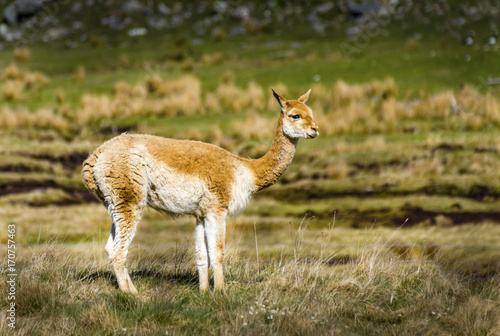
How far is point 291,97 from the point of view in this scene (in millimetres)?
19109

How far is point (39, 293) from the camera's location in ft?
19.5

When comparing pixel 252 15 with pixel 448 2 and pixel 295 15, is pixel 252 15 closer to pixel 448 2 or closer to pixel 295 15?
pixel 295 15

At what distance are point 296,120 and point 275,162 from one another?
50cm

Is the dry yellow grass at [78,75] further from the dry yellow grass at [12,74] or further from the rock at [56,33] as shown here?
the rock at [56,33]

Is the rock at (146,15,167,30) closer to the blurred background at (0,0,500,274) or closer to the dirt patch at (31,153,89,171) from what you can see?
the blurred background at (0,0,500,274)

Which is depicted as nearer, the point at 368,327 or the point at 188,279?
the point at 368,327

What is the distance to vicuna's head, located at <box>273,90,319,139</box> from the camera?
6.34 metres

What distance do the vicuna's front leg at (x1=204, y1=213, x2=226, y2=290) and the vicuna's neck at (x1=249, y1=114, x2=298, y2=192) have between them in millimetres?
599

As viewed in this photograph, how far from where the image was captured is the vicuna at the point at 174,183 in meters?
6.09

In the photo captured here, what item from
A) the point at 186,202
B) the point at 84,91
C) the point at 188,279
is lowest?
the point at 84,91

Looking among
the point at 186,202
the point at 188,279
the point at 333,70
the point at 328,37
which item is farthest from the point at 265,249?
the point at 328,37

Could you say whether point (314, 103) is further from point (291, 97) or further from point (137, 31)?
point (137, 31)

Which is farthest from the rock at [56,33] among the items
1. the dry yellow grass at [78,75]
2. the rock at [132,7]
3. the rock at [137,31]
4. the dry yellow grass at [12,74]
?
the dry yellow grass at [78,75]

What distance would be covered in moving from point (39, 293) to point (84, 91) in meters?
17.8
